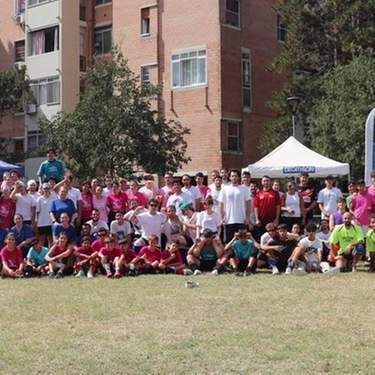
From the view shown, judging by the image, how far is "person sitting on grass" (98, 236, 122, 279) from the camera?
1485cm

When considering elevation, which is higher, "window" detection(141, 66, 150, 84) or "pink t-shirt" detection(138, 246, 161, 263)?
"window" detection(141, 66, 150, 84)

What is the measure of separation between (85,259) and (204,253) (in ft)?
8.39

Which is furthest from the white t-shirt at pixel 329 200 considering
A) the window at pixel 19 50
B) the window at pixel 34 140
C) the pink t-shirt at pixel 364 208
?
the window at pixel 19 50

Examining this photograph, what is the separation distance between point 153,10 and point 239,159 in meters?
9.02

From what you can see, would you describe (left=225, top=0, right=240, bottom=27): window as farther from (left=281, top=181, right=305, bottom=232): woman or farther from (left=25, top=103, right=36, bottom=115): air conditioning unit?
(left=281, top=181, right=305, bottom=232): woman

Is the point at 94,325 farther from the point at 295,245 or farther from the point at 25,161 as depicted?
the point at 25,161

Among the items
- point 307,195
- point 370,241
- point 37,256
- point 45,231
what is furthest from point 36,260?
point 370,241

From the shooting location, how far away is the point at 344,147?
28.3 m

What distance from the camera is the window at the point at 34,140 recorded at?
41.5 meters

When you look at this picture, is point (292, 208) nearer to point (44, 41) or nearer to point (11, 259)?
point (11, 259)

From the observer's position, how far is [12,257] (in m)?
15.2

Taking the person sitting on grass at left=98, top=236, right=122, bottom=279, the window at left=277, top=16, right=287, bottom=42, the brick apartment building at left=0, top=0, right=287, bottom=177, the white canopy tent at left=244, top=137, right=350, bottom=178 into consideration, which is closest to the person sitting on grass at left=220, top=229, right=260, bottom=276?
the person sitting on grass at left=98, top=236, right=122, bottom=279

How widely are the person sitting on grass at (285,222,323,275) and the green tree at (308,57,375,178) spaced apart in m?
13.1

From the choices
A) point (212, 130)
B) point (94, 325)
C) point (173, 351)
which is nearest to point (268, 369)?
point (173, 351)
